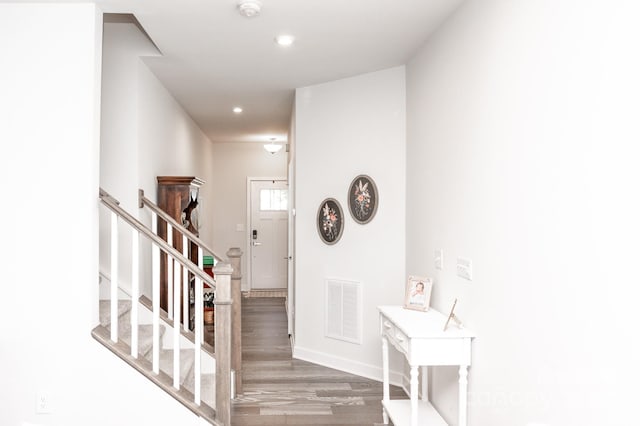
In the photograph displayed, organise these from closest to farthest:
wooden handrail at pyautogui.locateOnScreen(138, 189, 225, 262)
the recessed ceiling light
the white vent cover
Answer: the recessed ceiling light, wooden handrail at pyautogui.locateOnScreen(138, 189, 225, 262), the white vent cover

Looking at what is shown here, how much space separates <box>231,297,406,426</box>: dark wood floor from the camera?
3.53 m

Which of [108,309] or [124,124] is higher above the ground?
[124,124]

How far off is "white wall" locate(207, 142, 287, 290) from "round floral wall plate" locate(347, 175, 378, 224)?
4.73 m

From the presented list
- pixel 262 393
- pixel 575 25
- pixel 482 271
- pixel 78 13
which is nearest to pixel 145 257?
pixel 262 393

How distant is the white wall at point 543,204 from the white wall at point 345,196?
108cm

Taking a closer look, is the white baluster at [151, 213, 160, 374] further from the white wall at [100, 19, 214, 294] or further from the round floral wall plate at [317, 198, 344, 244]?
the round floral wall plate at [317, 198, 344, 244]

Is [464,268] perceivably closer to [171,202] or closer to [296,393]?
[296,393]

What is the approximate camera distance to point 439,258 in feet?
11.0

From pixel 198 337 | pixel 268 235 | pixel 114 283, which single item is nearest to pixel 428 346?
pixel 198 337

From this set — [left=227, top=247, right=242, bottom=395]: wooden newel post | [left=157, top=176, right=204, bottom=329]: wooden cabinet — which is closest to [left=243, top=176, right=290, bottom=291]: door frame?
[left=157, top=176, right=204, bottom=329]: wooden cabinet

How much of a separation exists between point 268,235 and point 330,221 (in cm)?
442

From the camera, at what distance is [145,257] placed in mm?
4355

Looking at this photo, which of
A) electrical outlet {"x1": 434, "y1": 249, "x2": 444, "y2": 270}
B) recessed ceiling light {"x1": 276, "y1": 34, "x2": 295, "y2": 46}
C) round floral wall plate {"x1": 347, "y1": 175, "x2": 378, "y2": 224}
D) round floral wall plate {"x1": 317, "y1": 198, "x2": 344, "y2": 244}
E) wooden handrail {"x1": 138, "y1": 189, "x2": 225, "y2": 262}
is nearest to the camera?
electrical outlet {"x1": 434, "y1": 249, "x2": 444, "y2": 270}

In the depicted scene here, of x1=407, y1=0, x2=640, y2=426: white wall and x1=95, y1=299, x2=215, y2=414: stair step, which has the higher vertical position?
x1=407, y1=0, x2=640, y2=426: white wall
